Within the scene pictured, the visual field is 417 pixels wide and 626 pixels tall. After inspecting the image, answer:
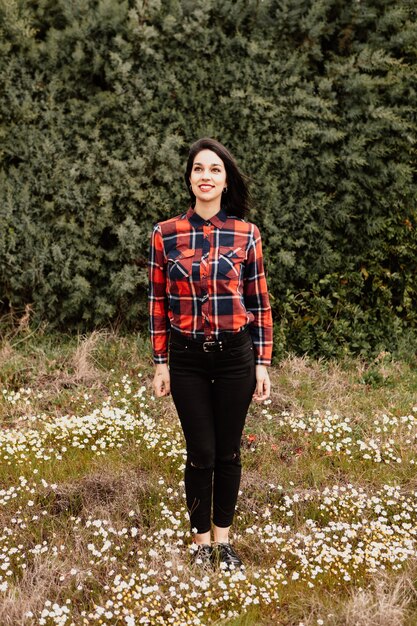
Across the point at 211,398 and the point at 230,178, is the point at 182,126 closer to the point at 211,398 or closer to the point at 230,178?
the point at 230,178

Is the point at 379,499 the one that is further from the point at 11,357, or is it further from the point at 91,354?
the point at 11,357

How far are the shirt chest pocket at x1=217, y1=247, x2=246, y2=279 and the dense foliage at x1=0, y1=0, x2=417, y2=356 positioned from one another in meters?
2.78

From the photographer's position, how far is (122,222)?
19.3ft

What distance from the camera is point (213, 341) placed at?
3.05 metres

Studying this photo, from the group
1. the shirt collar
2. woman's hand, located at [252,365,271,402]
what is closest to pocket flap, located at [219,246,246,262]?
the shirt collar

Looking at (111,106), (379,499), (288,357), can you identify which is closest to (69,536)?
(379,499)

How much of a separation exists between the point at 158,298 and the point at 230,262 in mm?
450

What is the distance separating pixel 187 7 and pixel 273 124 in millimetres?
1364

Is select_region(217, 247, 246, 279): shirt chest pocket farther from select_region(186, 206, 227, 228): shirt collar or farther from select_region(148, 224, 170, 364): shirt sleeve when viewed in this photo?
select_region(148, 224, 170, 364): shirt sleeve

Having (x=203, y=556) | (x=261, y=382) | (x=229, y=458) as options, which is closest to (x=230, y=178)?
(x=261, y=382)

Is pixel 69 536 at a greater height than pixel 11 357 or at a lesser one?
lesser

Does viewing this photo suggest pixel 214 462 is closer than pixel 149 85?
Yes

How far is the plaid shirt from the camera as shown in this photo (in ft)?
9.95

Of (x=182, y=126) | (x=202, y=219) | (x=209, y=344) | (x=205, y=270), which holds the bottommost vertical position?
(x=209, y=344)
